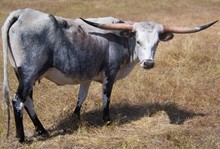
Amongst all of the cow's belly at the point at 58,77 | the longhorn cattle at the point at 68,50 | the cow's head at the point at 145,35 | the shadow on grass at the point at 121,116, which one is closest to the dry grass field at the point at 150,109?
the shadow on grass at the point at 121,116

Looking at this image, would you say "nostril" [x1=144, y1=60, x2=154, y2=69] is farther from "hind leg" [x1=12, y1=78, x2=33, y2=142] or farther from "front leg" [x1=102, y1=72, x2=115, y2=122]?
"hind leg" [x1=12, y1=78, x2=33, y2=142]

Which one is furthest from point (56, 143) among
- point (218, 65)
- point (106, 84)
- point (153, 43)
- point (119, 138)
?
point (218, 65)

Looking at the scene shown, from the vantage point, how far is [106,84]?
762 cm

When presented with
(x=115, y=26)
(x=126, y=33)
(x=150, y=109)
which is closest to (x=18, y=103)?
(x=115, y=26)

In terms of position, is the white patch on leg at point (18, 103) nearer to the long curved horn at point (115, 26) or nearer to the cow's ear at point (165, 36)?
the long curved horn at point (115, 26)

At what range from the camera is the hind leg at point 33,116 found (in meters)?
6.96

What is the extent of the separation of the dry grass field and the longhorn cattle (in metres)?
0.40

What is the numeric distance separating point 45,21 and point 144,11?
19.7 meters

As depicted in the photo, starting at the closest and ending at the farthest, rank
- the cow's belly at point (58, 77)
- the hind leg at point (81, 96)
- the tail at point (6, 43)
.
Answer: the tail at point (6, 43) < the cow's belly at point (58, 77) < the hind leg at point (81, 96)

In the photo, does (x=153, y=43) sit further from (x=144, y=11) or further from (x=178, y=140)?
(x=144, y=11)

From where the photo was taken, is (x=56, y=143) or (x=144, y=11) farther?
(x=144, y=11)

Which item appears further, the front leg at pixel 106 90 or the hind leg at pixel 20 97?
the front leg at pixel 106 90

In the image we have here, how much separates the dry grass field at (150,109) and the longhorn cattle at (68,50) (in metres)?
0.40

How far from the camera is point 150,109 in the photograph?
841cm
